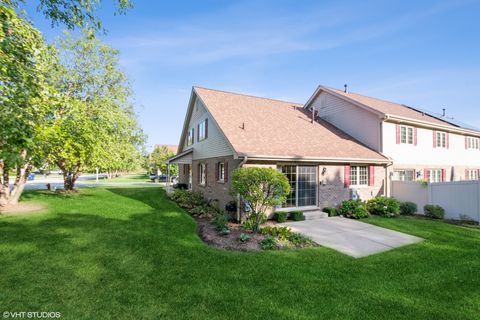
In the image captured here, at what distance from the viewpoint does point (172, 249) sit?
22.5ft

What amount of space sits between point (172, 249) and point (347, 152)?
417 inches

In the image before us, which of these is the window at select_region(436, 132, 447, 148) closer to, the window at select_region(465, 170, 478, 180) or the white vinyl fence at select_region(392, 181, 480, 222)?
the window at select_region(465, 170, 478, 180)

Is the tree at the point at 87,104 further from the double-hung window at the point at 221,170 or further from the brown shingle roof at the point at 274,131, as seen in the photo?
the double-hung window at the point at 221,170

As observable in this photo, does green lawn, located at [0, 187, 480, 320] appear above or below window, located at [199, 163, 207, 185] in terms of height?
below

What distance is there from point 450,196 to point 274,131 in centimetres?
933

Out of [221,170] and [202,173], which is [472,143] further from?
[202,173]

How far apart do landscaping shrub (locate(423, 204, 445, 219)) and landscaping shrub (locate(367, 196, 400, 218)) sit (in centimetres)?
132

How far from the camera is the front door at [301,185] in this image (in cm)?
1177

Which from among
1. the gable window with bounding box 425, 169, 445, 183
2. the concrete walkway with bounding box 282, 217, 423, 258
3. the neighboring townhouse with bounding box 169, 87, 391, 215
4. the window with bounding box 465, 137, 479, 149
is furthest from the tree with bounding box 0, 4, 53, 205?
the window with bounding box 465, 137, 479, 149

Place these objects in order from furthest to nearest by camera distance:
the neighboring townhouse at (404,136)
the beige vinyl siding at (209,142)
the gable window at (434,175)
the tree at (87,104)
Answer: the gable window at (434,175) → the neighboring townhouse at (404,136) → the tree at (87,104) → the beige vinyl siding at (209,142)

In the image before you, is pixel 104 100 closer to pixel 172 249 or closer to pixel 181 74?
pixel 181 74

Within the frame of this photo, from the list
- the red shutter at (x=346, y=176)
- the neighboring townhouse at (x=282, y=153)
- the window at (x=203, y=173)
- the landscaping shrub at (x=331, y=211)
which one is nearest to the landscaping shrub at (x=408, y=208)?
the neighboring townhouse at (x=282, y=153)

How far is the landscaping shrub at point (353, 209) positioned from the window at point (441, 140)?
9.92 meters

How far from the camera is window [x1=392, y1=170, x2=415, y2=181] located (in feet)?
49.6
